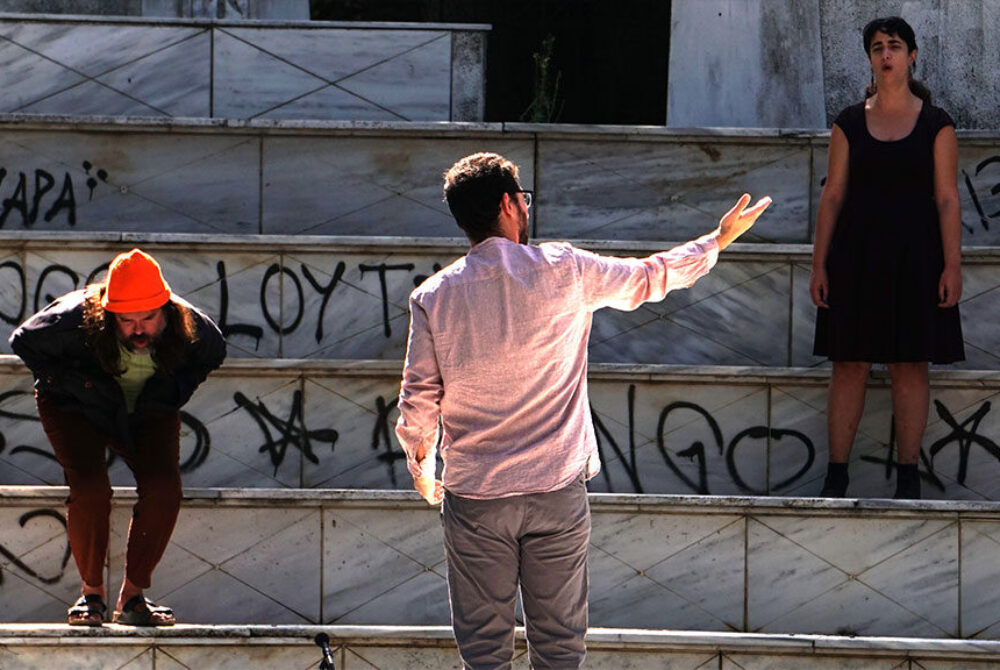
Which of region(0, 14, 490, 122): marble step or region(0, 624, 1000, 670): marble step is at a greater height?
region(0, 14, 490, 122): marble step

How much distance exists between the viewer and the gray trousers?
4.97 metres

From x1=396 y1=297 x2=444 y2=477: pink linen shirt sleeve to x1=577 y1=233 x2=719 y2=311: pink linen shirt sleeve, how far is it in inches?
17.4

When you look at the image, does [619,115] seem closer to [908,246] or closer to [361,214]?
[361,214]

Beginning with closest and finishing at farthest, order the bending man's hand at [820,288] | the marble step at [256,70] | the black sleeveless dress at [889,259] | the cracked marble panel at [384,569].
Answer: the cracked marble panel at [384,569] → the black sleeveless dress at [889,259] → the bending man's hand at [820,288] → the marble step at [256,70]

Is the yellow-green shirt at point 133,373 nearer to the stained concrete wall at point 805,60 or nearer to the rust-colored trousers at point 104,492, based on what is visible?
the rust-colored trousers at point 104,492

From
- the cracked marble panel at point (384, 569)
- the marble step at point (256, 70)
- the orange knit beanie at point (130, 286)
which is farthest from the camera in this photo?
the marble step at point (256, 70)

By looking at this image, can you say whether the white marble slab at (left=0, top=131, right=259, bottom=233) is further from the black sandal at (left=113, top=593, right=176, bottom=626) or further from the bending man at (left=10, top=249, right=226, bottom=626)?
the black sandal at (left=113, top=593, right=176, bottom=626)

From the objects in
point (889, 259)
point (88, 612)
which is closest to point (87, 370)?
point (88, 612)

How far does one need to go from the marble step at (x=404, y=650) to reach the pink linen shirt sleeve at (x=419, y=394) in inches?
63.4

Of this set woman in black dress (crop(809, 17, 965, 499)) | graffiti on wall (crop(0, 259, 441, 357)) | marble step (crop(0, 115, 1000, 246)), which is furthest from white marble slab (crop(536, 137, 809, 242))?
woman in black dress (crop(809, 17, 965, 499))

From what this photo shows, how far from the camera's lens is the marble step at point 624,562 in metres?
6.95

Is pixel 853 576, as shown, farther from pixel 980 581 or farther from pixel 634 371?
pixel 634 371

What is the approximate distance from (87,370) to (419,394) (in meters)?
1.94

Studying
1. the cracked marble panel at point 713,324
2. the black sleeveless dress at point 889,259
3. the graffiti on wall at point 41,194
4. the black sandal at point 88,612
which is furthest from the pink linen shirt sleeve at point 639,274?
the graffiti on wall at point 41,194
